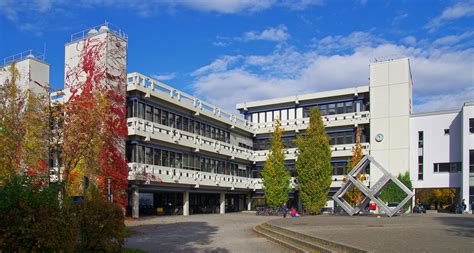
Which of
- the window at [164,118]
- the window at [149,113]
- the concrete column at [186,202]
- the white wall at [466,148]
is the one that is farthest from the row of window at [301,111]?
the window at [149,113]

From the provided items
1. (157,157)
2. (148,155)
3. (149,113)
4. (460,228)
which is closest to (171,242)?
(460,228)

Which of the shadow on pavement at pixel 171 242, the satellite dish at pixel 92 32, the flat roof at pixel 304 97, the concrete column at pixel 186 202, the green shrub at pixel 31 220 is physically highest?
the satellite dish at pixel 92 32

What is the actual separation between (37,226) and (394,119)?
41.1 m

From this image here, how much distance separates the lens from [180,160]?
39469mm

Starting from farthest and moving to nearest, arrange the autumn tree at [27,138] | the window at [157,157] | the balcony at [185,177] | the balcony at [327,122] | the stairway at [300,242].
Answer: the balcony at [327,122]
the window at [157,157]
the balcony at [185,177]
the autumn tree at [27,138]
the stairway at [300,242]

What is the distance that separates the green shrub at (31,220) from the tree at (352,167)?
36.1 metres

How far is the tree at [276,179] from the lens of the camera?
141 feet

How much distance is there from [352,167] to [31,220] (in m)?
38.1

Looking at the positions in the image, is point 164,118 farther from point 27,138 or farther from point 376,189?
point 376,189

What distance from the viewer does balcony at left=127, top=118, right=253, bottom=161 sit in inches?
1312

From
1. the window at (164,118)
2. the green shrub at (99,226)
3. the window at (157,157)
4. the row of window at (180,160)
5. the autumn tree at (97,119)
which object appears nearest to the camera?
the green shrub at (99,226)

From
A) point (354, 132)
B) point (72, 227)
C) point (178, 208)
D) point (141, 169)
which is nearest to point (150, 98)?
point (141, 169)

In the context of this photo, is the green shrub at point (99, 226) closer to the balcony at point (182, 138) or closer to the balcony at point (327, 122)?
the balcony at point (182, 138)

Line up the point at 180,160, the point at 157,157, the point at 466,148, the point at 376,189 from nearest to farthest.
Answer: the point at 376,189
the point at 157,157
the point at 180,160
the point at 466,148
